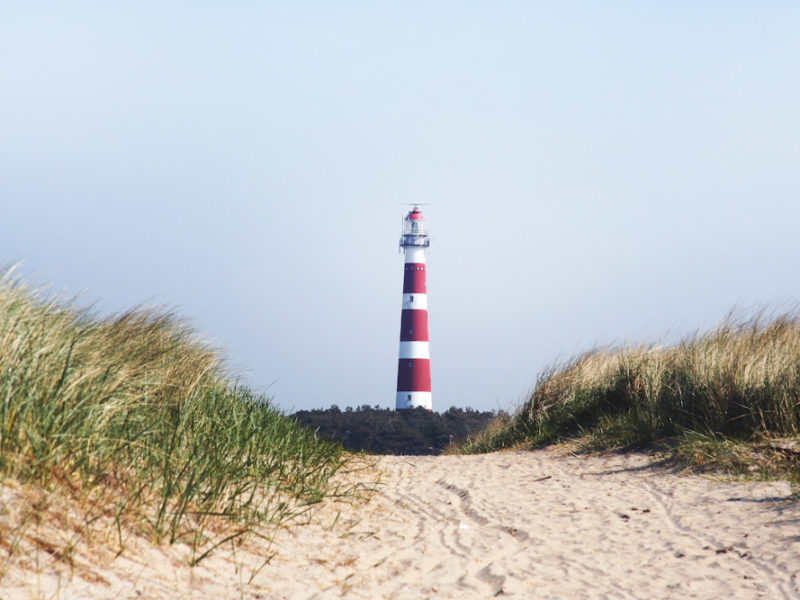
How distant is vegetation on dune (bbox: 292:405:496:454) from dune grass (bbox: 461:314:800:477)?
8310mm

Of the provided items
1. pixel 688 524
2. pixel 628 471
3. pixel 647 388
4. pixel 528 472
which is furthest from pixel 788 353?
pixel 688 524

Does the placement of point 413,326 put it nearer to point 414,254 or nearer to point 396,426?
point 414,254

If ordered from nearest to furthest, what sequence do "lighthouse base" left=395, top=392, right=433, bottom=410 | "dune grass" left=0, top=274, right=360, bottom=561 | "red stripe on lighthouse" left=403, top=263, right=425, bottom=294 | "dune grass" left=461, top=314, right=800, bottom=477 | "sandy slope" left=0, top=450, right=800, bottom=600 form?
"sandy slope" left=0, top=450, right=800, bottom=600
"dune grass" left=0, top=274, right=360, bottom=561
"dune grass" left=461, top=314, right=800, bottom=477
"lighthouse base" left=395, top=392, right=433, bottom=410
"red stripe on lighthouse" left=403, top=263, right=425, bottom=294

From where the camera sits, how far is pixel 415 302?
108 ft

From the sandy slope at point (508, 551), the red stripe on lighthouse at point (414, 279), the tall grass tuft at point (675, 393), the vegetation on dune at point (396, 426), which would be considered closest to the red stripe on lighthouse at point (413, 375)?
the red stripe on lighthouse at point (414, 279)

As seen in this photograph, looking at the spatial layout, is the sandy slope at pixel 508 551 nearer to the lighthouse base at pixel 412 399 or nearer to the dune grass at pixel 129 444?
the dune grass at pixel 129 444

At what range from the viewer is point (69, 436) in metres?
4.38

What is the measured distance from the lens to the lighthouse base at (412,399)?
31.9 meters

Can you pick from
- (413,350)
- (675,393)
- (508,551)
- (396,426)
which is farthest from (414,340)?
(508,551)

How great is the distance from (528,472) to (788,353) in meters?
3.98

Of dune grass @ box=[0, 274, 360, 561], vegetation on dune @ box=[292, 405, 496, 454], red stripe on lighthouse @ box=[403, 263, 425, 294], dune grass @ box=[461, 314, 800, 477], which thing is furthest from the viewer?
red stripe on lighthouse @ box=[403, 263, 425, 294]

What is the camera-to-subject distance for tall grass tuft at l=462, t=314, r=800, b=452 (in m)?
8.92

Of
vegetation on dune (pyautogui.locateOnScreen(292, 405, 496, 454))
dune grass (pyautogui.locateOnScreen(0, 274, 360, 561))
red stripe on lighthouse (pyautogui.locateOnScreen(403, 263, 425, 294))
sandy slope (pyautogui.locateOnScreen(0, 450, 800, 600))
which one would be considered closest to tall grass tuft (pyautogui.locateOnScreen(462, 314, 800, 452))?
sandy slope (pyautogui.locateOnScreen(0, 450, 800, 600))

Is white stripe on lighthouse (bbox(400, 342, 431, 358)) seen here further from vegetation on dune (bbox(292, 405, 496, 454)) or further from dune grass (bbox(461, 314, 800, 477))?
dune grass (bbox(461, 314, 800, 477))
